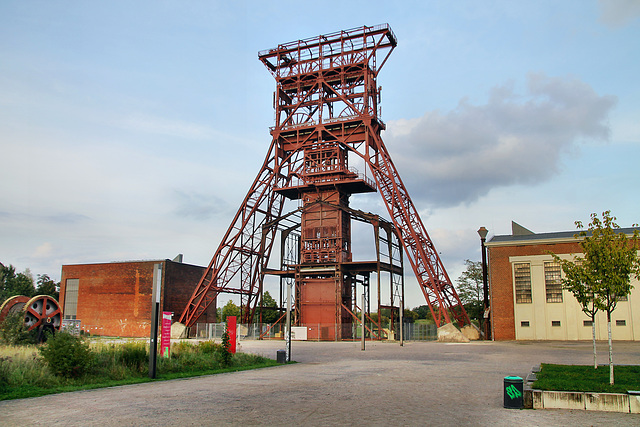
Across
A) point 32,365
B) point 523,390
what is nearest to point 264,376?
point 32,365

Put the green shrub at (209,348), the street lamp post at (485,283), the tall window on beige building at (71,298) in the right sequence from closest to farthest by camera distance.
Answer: the green shrub at (209,348)
the street lamp post at (485,283)
the tall window on beige building at (71,298)

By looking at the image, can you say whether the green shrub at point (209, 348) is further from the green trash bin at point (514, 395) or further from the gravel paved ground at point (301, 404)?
the green trash bin at point (514, 395)

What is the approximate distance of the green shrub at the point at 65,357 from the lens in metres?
13.4

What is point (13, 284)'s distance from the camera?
72125mm

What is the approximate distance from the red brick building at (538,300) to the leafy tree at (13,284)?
187 ft

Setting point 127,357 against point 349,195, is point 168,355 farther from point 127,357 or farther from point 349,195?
point 349,195

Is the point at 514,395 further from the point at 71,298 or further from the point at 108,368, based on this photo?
the point at 71,298

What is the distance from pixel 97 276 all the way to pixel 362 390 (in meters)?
46.1

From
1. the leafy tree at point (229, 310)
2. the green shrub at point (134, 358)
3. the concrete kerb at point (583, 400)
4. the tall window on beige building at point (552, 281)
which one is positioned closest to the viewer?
the concrete kerb at point (583, 400)

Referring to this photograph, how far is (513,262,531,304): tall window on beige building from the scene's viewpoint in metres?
38.9

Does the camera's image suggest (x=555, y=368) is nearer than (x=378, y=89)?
Yes

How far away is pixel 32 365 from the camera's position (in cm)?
1323

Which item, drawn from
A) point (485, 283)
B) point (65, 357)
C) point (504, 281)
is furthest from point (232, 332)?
point (504, 281)

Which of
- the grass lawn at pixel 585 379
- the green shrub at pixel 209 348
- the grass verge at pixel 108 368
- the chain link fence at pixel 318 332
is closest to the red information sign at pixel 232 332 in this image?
the grass verge at pixel 108 368
